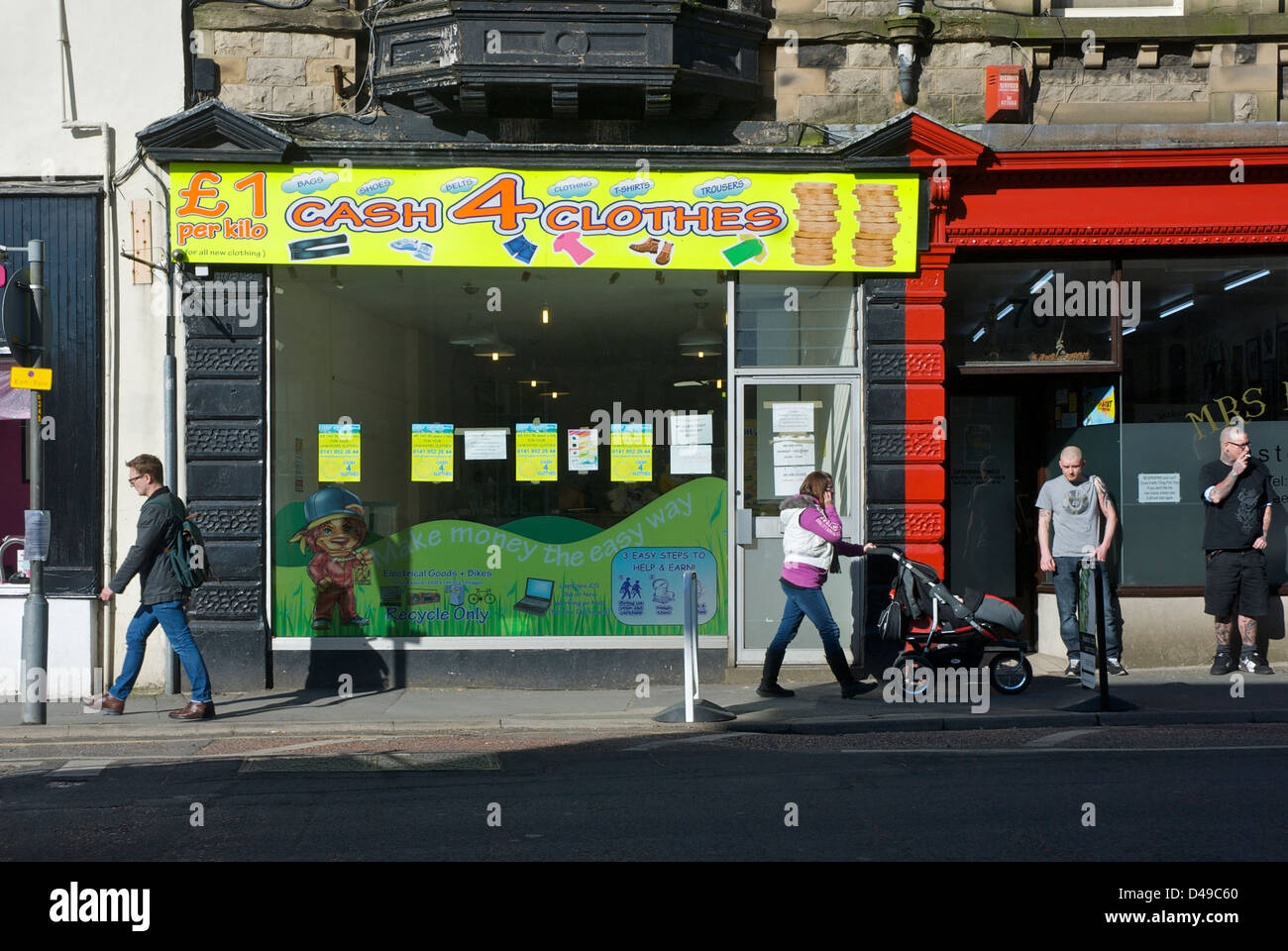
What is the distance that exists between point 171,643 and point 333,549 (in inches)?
78.7

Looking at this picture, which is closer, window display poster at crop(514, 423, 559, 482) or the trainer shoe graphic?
the trainer shoe graphic

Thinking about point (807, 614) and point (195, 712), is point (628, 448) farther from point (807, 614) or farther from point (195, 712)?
point (195, 712)

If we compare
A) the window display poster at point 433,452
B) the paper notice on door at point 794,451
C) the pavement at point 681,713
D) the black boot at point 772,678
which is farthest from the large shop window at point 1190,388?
the window display poster at point 433,452

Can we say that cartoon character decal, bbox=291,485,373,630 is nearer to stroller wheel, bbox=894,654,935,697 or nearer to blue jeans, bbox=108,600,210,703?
blue jeans, bbox=108,600,210,703

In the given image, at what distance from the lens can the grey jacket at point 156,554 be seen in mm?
9305

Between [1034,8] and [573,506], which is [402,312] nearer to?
[573,506]

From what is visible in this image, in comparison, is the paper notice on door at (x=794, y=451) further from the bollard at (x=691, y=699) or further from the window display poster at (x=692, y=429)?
the bollard at (x=691, y=699)

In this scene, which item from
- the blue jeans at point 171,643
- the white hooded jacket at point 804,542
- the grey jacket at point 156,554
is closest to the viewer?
the grey jacket at point 156,554

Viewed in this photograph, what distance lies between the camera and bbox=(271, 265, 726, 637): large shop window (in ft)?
36.5

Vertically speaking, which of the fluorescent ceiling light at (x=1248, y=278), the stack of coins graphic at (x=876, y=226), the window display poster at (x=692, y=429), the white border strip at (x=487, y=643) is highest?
the stack of coins graphic at (x=876, y=226)

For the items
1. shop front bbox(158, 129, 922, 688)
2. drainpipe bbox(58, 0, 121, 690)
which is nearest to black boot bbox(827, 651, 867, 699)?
shop front bbox(158, 129, 922, 688)

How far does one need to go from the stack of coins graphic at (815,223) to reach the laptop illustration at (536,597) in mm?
3742

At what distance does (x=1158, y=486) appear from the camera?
38.3ft

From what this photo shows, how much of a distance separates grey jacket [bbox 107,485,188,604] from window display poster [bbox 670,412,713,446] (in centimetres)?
433
